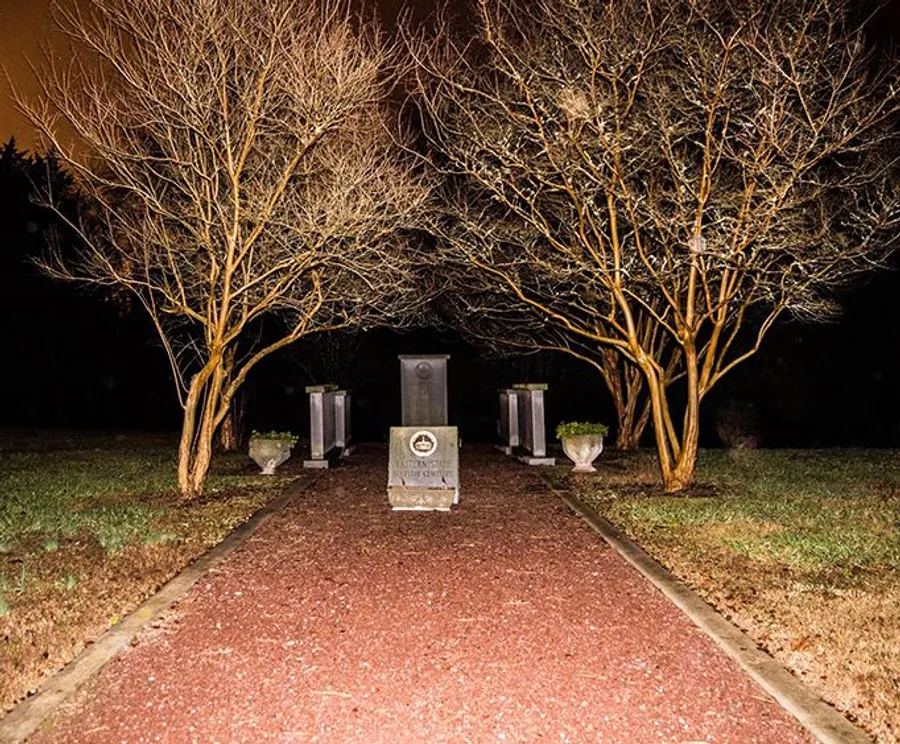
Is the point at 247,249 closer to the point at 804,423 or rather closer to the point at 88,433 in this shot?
the point at 88,433

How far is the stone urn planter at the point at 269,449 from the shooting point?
14.2m

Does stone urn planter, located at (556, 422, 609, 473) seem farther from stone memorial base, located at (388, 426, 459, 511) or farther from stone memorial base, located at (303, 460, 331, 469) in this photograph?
stone memorial base, located at (303, 460, 331, 469)

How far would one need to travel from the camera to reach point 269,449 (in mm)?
14211

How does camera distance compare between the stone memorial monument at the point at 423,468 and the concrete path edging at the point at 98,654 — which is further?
the stone memorial monument at the point at 423,468

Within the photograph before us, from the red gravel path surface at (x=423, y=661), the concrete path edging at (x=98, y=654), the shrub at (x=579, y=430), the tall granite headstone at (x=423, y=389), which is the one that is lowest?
the red gravel path surface at (x=423, y=661)

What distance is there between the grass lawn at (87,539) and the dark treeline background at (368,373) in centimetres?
1257

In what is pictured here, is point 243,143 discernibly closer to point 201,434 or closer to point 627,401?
point 201,434

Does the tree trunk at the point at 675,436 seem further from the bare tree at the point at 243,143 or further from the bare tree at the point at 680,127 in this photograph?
the bare tree at the point at 243,143

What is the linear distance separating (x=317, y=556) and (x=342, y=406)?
12056mm

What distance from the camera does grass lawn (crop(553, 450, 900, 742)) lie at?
15.1 ft

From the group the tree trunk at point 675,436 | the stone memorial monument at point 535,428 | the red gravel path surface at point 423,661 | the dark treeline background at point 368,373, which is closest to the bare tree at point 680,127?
the tree trunk at point 675,436

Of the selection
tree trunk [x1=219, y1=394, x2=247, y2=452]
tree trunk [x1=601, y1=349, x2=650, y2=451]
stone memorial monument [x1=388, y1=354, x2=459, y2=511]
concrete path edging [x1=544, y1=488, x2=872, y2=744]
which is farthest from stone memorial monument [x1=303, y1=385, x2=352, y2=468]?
concrete path edging [x1=544, y1=488, x2=872, y2=744]

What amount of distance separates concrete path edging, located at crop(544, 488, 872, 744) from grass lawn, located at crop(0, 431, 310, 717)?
4.22m

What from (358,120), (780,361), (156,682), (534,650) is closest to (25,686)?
(156,682)
